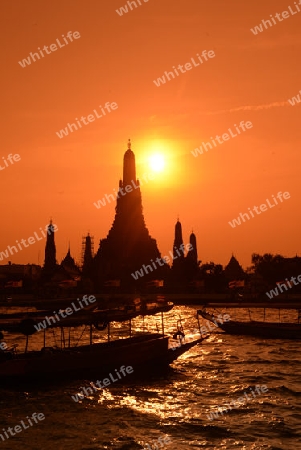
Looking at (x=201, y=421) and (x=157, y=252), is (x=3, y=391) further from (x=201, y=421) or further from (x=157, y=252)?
(x=157, y=252)

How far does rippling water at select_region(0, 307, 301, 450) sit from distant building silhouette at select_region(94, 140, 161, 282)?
7876 centimetres

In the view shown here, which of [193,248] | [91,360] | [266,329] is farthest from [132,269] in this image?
[91,360]

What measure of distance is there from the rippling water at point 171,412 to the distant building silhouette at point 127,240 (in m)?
78.8

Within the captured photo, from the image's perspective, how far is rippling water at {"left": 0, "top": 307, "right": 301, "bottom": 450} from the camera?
59.2 ft

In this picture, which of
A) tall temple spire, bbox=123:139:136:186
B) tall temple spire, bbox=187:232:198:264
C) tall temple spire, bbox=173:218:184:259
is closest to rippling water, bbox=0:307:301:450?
tall temple spire, bbox=123:139:136:186

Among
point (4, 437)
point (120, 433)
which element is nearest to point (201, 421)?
point (120, 433)

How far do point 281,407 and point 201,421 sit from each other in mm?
4102

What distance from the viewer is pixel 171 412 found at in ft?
70.0

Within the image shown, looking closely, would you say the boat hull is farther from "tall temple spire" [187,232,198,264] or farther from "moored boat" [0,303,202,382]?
"tall temple spire" [187,232,198,264]

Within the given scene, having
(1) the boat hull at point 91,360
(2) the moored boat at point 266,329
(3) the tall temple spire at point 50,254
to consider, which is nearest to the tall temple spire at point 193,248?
(3) the tall temple spire at point 50,254

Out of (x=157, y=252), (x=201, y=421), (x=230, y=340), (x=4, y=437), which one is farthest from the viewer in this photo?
(x=157, y=252)

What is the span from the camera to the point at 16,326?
26625 millimetres

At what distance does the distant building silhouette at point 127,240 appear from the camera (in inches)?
4338

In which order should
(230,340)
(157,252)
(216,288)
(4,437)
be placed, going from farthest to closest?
1. (157,252)
2. (216,288)
3. (230,340)
4. (4,437)
